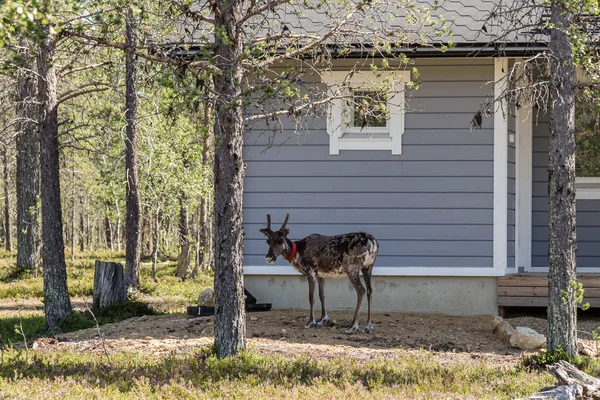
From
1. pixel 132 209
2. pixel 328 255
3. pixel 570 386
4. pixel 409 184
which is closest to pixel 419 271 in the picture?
pixel 409 184

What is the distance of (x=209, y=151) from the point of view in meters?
27.6

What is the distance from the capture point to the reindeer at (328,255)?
11.4 metres

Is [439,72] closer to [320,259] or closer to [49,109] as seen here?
[320,259]

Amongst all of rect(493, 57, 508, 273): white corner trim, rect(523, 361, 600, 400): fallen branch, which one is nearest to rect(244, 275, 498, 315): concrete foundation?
rect(493, 57, 508, 273): white corner trim

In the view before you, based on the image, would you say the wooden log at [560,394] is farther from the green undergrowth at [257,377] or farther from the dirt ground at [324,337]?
the dirt ground at [324,337]

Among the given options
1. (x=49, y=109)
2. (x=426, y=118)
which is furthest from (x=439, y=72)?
(x=49, y=109)

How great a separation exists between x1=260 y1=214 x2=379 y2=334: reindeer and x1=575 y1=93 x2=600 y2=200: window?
4352 millimetres

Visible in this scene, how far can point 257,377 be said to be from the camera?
8.12 metres

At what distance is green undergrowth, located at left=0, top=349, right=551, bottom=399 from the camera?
297 inches

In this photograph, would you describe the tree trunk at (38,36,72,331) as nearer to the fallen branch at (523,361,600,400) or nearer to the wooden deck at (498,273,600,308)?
the wooden deck at (498,273,600,308)

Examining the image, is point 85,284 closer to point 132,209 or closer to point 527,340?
point 132,209

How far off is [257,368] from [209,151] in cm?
1955

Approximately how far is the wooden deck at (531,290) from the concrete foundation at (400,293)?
192 mm

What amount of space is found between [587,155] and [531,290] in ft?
9.10
